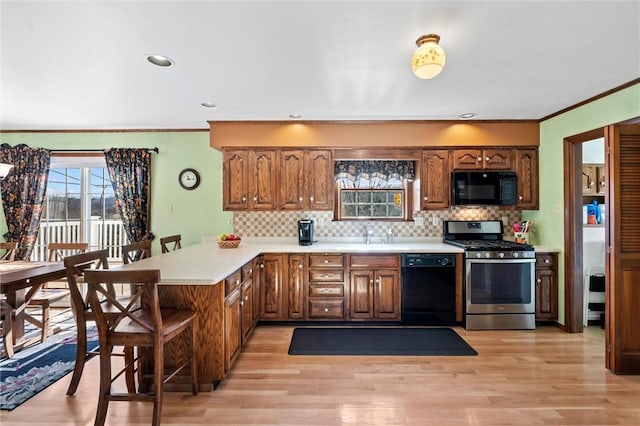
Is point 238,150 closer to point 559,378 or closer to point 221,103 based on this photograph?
point 221,103

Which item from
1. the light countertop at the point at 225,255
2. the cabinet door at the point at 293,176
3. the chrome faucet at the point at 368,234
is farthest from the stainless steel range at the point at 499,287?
the cabinet door at the point at 293,176

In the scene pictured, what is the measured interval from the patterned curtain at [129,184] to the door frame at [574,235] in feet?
17.2

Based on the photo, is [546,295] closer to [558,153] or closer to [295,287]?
[558,153]

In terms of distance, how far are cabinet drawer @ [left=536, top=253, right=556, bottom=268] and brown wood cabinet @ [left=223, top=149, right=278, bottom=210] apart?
3181 mm

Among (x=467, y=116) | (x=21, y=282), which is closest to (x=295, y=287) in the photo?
(x=21, y=282)

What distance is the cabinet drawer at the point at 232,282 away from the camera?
2.47m

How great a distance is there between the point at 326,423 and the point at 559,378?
195 cm

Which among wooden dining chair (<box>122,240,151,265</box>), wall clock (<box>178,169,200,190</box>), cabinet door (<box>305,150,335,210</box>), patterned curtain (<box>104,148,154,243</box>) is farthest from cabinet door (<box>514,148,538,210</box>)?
patterned curtain (<box>104,148,154,243</box>)

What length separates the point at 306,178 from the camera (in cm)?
400

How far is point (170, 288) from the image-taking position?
236cm

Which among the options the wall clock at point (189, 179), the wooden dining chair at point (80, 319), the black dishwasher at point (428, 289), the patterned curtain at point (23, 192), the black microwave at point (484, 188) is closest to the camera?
the wooden dining chair at point (80, 319)

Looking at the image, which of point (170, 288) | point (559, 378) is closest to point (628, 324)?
point (559, 378)

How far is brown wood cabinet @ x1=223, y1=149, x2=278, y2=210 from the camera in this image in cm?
400

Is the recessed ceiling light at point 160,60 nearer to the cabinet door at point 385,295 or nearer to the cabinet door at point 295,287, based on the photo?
the cabinet door at point 295,287
